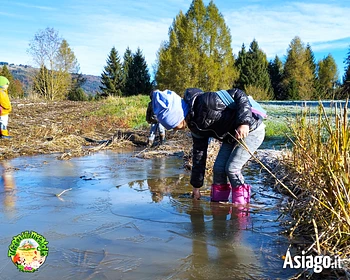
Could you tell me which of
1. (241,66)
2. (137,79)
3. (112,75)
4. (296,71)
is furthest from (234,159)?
(112,75)

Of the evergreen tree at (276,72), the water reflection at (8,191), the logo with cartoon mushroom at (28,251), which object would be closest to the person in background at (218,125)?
the logo with cartoon mushroom at (28,251)

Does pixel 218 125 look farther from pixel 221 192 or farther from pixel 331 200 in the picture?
pixel 331 200

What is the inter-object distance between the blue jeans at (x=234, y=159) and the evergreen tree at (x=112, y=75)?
148ft

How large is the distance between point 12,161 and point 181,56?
3092 cm

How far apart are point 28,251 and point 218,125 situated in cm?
200

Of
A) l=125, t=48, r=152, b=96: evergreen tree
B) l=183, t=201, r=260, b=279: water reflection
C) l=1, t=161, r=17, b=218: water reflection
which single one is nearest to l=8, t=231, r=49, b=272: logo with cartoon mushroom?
l=1, t=161, r=17, b=218: water reflection

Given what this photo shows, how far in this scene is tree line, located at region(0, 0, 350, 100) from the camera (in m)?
36.0

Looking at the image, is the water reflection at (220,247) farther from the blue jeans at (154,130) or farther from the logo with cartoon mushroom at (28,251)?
the blue jeans at (154,130)

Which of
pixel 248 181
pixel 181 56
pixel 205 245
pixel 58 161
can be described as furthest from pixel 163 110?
pixel 181 56

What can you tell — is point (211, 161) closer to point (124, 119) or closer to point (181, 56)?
point (124, 119)

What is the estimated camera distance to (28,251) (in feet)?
7.72

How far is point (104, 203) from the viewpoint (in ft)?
12.1

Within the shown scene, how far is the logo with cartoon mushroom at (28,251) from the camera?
7.20ft

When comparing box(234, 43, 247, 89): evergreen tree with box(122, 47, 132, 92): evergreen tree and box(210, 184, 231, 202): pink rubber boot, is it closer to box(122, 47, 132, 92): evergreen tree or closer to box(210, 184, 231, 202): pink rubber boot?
box(122, 47, 132, 92): evergreen tree
